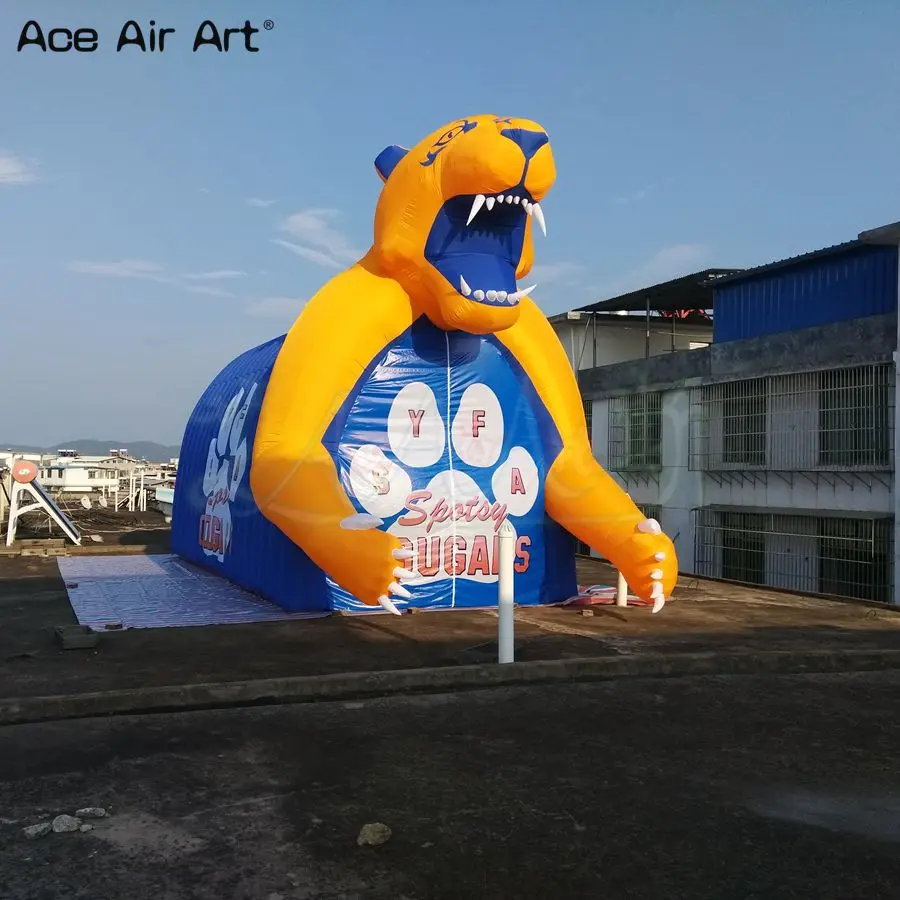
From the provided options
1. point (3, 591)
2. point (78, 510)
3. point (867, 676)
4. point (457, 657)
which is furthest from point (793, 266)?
point (78, 510)

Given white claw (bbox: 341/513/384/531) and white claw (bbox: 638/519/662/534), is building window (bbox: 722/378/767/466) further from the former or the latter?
white claw (bbox: 341/513/384/531)

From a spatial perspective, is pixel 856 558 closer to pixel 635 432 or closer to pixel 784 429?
pixel 784 429

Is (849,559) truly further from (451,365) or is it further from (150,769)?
(150,769)

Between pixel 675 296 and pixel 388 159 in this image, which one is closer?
pixel 388 159

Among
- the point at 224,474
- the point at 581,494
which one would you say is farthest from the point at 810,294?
the point at 224,474

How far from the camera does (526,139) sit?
29.5 feet

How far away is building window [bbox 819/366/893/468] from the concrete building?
19 mm

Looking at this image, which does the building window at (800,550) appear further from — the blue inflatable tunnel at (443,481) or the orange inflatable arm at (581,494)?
the blue inflatable tunnel at (443,481)

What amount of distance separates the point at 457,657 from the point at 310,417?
9.99ft

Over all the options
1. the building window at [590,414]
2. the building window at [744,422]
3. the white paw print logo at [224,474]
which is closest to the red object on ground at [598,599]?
the white paw print logo at [224,474]

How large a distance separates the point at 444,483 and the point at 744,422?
8.56 metres

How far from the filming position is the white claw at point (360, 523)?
26.8 feet

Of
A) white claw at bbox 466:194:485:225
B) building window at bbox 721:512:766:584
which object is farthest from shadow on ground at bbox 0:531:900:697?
building window at bbox 721:512:766:584

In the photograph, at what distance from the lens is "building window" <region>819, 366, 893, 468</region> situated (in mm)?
14008
